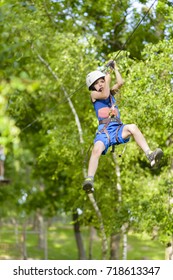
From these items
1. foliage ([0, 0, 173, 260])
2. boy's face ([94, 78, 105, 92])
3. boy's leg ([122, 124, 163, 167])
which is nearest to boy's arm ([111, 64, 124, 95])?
boy's face ([94, 78, 105, 92])

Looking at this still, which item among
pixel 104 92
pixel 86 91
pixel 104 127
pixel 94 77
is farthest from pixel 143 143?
pixel 86 91

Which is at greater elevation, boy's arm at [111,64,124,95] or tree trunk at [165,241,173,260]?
boy's arm at [111,64,124,95]

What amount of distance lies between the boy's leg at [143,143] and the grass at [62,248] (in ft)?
87.5

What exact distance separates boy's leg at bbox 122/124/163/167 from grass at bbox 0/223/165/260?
2666 centimetres

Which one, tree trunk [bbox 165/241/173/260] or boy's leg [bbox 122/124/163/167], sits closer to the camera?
boy's leg [bbox 122/124/163/167]

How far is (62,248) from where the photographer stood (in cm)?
4200

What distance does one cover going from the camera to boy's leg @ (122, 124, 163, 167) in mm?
7645

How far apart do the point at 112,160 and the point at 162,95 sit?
5193 mm

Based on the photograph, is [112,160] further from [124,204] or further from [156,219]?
[156,219]

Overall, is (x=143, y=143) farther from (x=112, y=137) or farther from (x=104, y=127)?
(x=104, y=127)

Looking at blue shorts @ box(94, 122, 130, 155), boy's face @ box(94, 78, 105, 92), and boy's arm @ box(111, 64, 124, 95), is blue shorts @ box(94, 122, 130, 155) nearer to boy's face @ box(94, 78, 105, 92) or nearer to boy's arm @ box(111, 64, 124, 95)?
boy's face @ box(94, 78, 105, 92)

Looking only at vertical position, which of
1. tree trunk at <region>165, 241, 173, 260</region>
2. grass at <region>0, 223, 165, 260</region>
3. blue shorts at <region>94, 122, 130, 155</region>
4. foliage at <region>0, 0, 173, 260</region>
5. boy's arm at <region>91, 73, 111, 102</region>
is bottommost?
grass at <region>0, 223, 165, 260</region>
